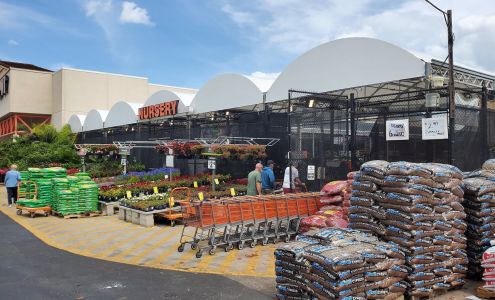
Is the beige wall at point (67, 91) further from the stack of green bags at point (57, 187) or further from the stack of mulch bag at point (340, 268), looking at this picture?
the stack of mulch bag at point (340, 268)

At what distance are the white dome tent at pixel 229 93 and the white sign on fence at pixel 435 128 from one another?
8.74 metres

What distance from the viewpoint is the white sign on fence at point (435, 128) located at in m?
9.80

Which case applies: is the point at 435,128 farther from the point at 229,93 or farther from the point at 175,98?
the point at 175,98

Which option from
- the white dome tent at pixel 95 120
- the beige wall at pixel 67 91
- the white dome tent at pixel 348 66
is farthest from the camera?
the beige wall at pixel 67 91

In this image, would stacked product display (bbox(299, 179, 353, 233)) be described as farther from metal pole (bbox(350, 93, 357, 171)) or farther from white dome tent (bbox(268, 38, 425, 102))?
white dome tent (bbox(268, 38, 425, 102))

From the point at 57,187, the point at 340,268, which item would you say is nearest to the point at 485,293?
the point at 340,268

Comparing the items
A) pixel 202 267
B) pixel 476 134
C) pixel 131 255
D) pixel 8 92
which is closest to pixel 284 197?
pixel 202 267

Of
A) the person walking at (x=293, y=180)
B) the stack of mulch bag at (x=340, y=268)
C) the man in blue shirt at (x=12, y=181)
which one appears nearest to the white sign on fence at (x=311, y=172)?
the person walking at (x=293, y=180)

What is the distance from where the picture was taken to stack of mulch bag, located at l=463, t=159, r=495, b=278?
293 inches

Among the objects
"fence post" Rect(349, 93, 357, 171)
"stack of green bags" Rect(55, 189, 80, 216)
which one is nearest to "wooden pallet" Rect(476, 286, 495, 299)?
"fence post" Rect(349, 93, 357, 171)

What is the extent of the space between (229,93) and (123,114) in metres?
12.4

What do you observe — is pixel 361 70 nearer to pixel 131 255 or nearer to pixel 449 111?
pixel 449 111

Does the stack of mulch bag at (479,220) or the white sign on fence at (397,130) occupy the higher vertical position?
the white sign on fence at (397,130)

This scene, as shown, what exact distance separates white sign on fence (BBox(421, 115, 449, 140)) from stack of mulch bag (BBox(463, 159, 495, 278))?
96.2 inches
